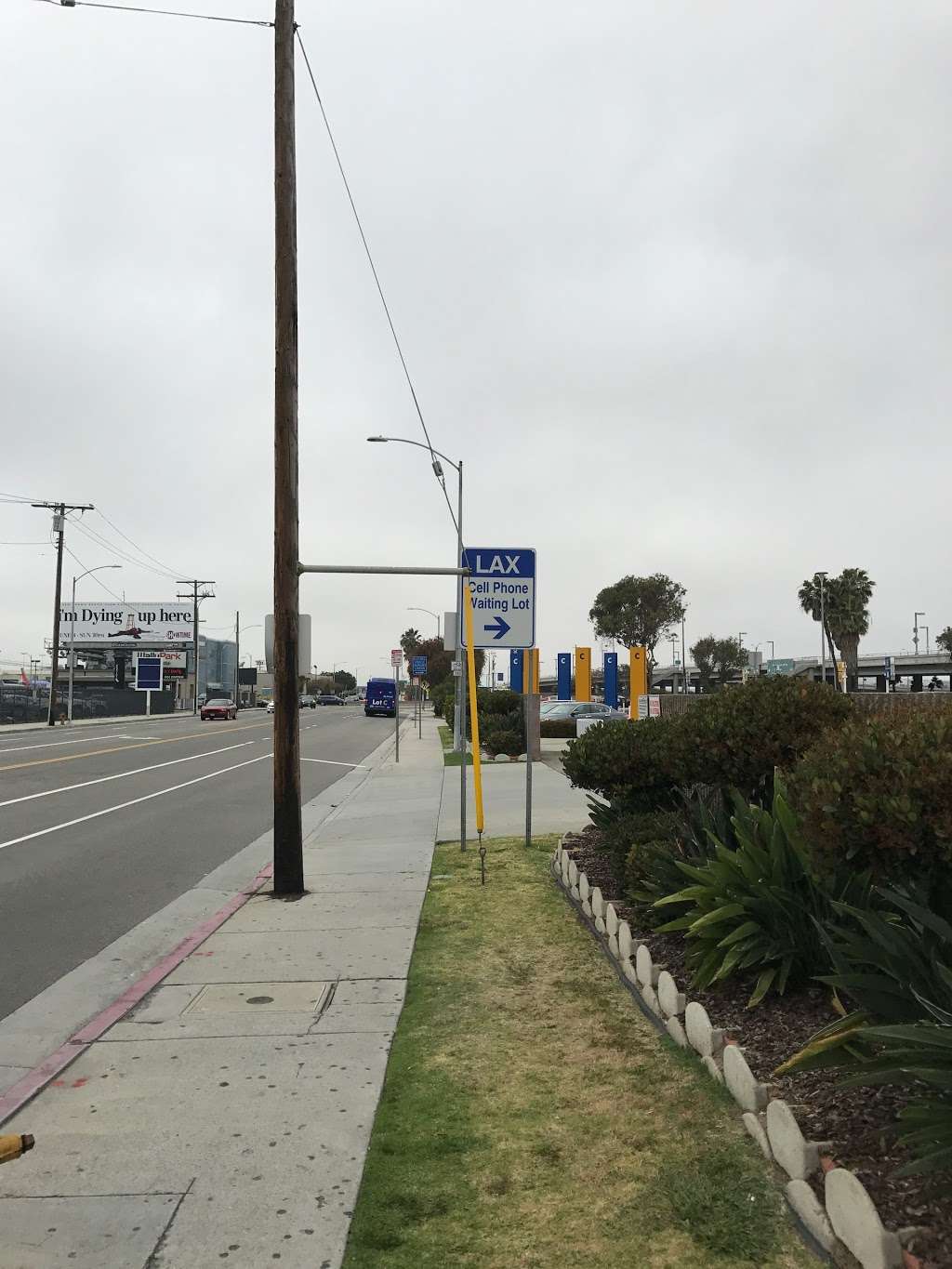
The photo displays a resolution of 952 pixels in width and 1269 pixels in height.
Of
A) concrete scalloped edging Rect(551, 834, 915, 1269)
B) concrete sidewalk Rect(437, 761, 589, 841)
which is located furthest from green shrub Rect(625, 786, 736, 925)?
concrete sidewalk Rect(437, 761, 589, 841)

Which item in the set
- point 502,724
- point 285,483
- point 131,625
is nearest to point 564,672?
point 502,724

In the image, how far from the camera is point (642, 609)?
95.8m

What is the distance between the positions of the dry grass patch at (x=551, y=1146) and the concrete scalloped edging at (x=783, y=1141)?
77 mm

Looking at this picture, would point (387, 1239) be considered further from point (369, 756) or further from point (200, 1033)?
point (369, 756)

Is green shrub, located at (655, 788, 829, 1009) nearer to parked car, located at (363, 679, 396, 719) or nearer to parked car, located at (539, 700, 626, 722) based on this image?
parked car, located at (539, 700, 626, 722)

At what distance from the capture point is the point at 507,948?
24.6 feet

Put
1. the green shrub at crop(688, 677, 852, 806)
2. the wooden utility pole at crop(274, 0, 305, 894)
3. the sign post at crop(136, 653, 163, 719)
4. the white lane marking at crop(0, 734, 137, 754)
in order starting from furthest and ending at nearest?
the sign post at crop(136, 653, 163, 719) → the white lane marking at crop(0, 734, 137, 754) → the wooden utility pole at crop(274, 0, 305, 894) → the green shrub at crop(688, 677, 852, 806)

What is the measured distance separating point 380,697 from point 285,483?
75.2 metres

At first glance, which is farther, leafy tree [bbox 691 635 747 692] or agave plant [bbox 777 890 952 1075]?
leafy tree [bbox 691 635 747 692]

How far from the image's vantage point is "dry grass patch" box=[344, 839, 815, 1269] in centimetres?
343

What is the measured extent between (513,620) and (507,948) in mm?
4892

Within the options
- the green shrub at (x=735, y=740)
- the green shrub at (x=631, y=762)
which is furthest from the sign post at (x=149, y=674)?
the green shrub at (x=735, y=740)

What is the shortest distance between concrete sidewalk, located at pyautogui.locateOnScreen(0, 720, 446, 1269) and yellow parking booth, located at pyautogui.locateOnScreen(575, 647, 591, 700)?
42.4 meters

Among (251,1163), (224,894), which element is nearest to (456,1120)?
(251,1163)
